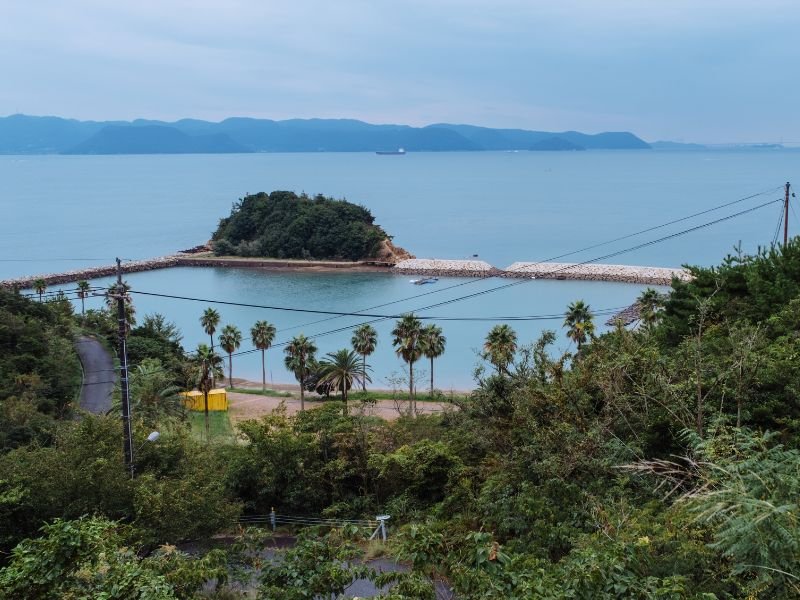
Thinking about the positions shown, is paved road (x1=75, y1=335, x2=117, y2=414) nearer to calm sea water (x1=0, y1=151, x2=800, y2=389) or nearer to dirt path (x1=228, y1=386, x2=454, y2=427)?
dirt path (x1=228, y1=386, x2=454, y2=427)

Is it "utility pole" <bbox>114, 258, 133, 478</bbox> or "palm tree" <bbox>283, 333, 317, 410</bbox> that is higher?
"utility pole" <bbox>114, 258, 133, 478</bbox>

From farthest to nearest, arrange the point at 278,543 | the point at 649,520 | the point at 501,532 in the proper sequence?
the point at 278,543
the point at 501,532
the point at 649,520

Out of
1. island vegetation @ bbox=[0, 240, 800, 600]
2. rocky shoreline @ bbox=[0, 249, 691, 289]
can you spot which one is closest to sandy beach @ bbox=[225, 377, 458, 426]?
island vegetation @ bbox=[0, 240, 800, 600]

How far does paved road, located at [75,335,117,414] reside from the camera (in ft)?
75.4

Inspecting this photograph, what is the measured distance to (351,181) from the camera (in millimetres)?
170375

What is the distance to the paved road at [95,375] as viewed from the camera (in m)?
23.0

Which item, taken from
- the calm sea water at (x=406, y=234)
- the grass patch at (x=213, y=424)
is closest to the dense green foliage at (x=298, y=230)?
the calm sea water at (x=406, y=234)

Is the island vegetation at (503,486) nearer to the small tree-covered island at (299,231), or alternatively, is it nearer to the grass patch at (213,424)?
the grass patch at (213,424)

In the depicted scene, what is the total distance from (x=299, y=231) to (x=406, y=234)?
1666 centimetres

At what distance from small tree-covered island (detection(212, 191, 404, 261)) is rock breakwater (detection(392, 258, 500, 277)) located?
5.16 metres

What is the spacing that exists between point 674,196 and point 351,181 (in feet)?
268

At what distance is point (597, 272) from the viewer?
54.7 meters

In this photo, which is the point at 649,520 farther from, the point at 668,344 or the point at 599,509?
the point at 668,344

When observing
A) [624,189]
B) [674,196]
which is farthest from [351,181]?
[674,196]
